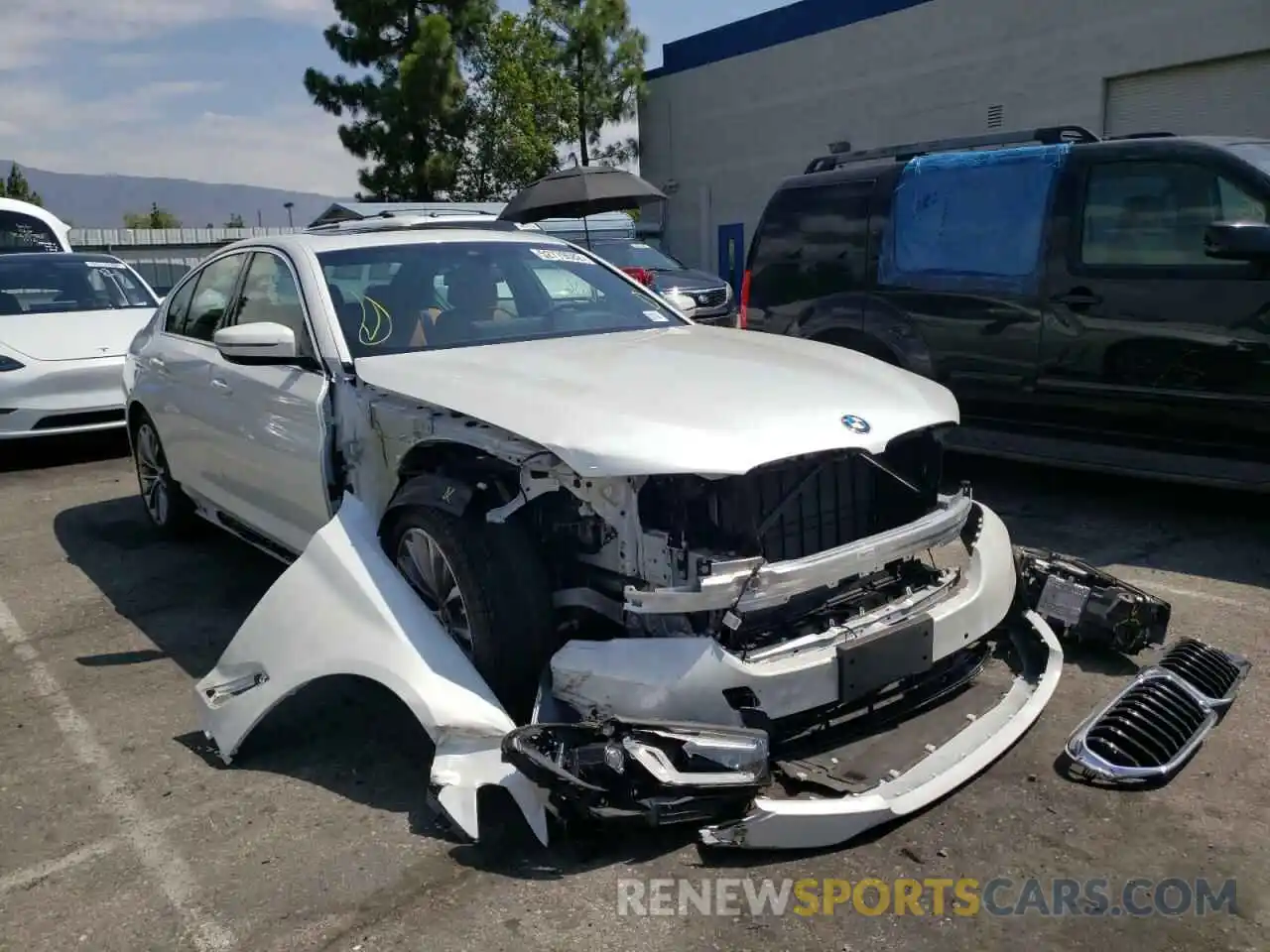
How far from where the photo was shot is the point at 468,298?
4.36 m

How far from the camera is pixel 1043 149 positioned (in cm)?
595

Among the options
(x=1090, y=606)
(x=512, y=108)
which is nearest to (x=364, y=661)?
(x=1090, y=606)

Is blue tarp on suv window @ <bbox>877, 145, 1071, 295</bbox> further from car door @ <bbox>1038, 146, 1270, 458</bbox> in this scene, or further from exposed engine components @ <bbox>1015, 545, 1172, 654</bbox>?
exposed engine components @ <bbox>1015, 545, 1172, 654</bbox>

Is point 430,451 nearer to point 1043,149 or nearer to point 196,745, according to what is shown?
point 196,745

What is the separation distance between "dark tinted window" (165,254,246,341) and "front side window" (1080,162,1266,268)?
4.40m

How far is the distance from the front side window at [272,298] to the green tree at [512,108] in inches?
998

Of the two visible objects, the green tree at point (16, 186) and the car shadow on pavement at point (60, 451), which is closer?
the car shadow on pavement at point (60, 451)

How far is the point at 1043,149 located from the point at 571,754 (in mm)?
4793

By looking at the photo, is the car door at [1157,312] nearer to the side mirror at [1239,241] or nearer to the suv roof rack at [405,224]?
the side mirror at [1239,241]

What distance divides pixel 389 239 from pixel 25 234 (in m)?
13.3

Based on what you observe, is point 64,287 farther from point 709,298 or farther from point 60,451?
point 709,298

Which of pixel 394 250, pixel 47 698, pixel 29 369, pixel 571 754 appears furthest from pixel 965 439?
pixel 29 369

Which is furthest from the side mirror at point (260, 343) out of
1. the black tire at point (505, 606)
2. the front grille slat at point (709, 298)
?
the front grille slat at point (709, 298)

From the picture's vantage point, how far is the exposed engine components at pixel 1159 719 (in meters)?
3.09
